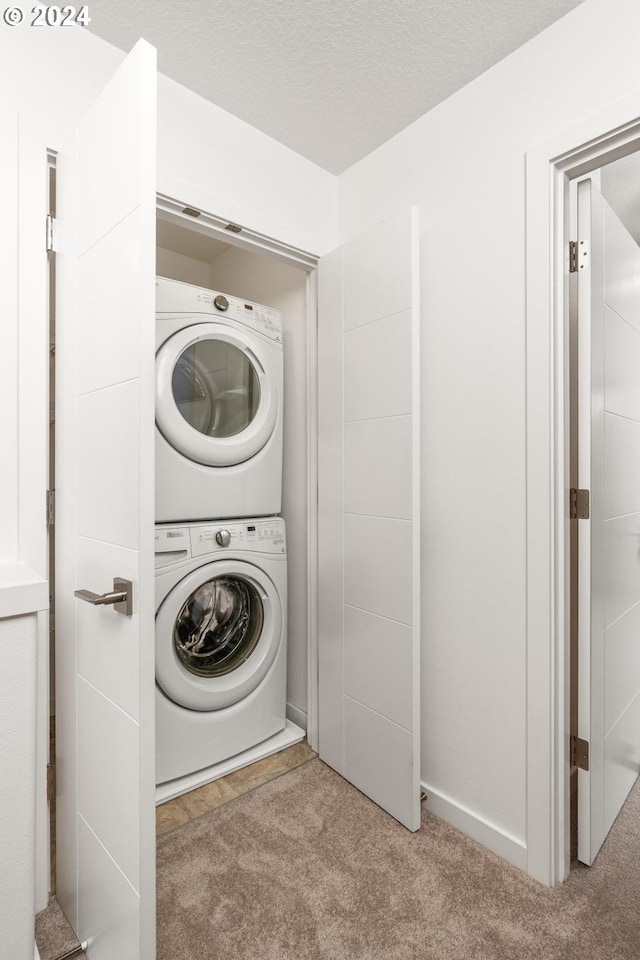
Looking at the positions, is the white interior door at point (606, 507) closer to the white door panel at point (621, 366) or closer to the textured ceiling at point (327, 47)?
the white door panel at point (621, 366)

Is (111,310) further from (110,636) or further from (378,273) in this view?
(378,273)

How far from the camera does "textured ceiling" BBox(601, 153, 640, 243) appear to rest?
5.95 feet

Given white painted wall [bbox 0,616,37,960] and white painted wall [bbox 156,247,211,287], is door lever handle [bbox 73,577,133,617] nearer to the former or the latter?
white painted wall [bbox 0,616,37,960]

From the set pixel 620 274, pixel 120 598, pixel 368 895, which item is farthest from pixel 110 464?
pixel 620 274

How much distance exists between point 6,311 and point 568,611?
172cm

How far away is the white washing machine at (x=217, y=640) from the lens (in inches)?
70.5

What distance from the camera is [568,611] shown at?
1414 millimetres

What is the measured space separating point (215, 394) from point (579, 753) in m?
1.74

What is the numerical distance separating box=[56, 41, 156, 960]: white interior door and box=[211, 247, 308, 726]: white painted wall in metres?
1.13

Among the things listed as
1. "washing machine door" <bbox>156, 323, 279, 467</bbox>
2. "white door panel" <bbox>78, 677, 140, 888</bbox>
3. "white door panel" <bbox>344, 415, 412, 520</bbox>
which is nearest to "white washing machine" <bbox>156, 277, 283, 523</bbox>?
"washing machine door" <bbox>156, 323, 279, 467</bbox>

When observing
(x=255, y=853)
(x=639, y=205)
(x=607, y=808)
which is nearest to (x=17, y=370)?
(x=255, y=853)

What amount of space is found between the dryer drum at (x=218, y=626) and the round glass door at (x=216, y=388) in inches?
24.8

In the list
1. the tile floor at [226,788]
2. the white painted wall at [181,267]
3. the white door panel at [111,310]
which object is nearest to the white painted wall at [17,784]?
the white door panel at [111,310]

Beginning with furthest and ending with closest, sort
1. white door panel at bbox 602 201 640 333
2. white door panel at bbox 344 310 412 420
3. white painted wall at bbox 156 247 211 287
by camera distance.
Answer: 1. white painted wall at bbox 156 247 211 287
2. white door panel at bbox 344 310 412 420
3. white door panel at bbox 602 201 640 333
